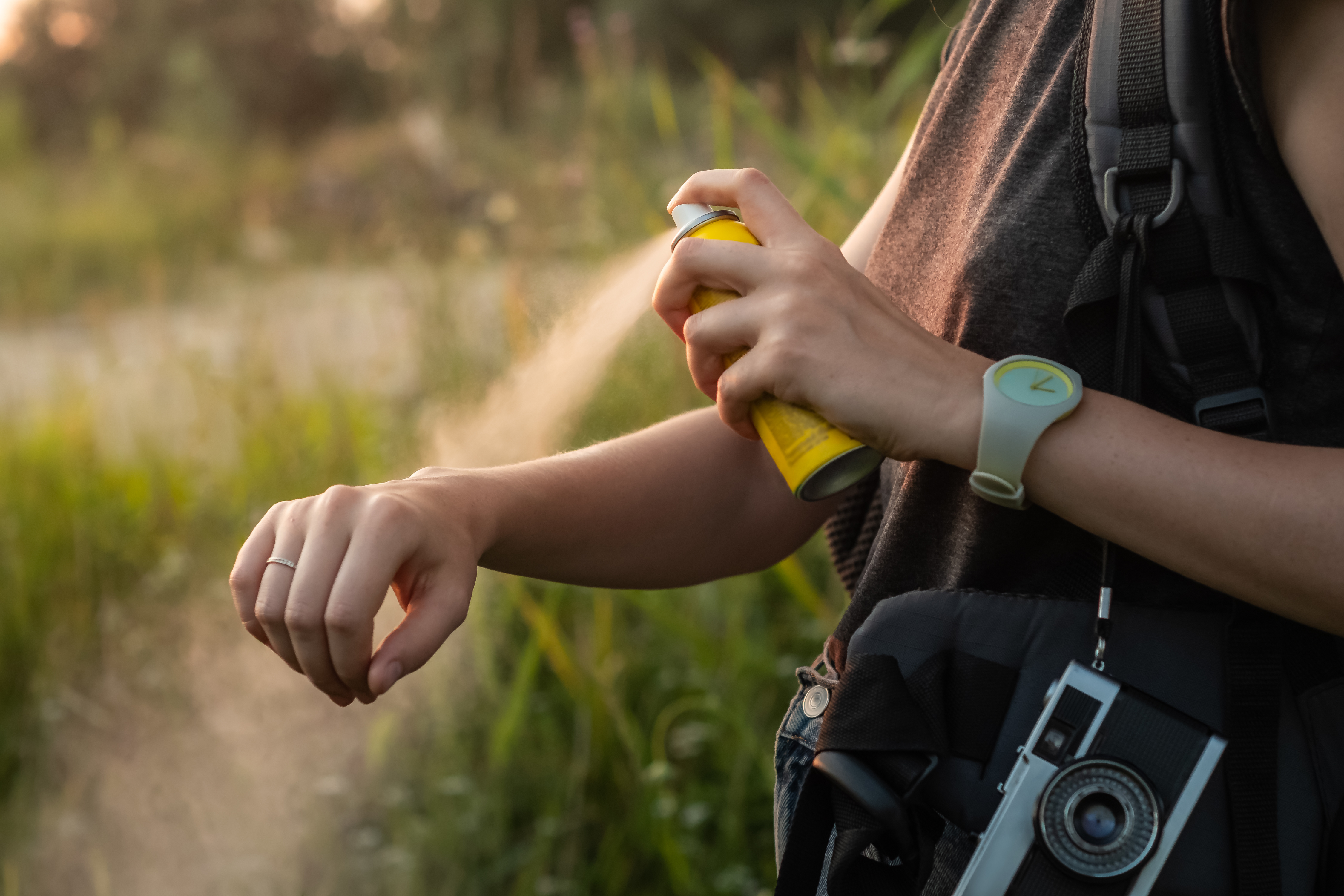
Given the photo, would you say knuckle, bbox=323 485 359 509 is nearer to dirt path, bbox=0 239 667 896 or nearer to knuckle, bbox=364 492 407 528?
knuckle, bbox=364 492 407 528

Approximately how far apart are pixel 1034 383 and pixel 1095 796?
0.31 meters

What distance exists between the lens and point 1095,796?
0.72 m

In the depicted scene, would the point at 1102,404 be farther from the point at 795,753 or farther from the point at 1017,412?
the point at 795,753

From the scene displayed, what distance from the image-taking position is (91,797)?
7.78 feet

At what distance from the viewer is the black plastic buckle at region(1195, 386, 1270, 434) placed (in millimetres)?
714

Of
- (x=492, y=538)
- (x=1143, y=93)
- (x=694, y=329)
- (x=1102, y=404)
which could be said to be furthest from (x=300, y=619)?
(x=1143, y=93)

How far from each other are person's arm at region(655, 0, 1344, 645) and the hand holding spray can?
0.01 metres

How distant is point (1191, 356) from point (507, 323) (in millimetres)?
2101

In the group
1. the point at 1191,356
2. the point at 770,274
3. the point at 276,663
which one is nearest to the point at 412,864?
the point at 276,663

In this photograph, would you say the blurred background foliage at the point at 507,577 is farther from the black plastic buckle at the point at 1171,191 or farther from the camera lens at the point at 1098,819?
the black plastic buckle at the point at 1171,191

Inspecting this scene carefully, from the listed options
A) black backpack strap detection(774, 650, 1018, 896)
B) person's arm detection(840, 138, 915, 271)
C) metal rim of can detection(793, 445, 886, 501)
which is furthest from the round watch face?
person's arm detection(840, 138, 915, 271)

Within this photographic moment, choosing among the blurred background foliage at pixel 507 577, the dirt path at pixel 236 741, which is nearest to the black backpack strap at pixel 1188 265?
the dirt path at pixel 236 741

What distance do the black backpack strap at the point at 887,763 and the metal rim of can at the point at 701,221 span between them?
0.39 m

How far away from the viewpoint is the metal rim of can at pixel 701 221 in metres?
0.83
